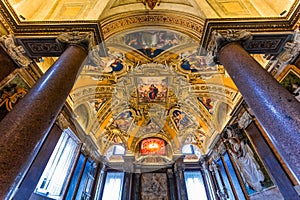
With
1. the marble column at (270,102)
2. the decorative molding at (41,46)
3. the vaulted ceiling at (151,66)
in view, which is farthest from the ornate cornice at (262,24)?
the decorative molding at (41,46)

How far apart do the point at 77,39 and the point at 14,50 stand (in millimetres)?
1538

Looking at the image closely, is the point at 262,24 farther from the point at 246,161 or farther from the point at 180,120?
the point at 180,120

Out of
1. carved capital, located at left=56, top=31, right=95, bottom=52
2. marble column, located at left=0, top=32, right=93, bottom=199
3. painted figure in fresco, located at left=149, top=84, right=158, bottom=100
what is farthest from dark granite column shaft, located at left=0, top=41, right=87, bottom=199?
painted figure in fresco, located at left=149, top=84, right=158, bottom=100

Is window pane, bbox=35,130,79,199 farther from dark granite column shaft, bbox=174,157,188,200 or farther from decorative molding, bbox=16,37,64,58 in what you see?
dark granite column shaft, bbox=174,157,188,200

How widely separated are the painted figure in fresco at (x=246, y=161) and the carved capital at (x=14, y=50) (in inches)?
278

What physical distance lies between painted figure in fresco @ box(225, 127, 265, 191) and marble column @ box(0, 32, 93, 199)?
5.87 m

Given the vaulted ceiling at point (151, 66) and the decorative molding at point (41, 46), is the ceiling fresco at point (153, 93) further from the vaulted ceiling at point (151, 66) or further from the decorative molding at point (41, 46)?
the decorative molding at point (41, 46)

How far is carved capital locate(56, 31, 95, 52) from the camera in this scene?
10.0 feet

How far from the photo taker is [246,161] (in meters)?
5.57

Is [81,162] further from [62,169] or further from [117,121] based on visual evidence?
[117,121]

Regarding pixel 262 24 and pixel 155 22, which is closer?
pixel 262 24

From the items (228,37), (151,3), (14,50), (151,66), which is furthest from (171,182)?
(14,50)

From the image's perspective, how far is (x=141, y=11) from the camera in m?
4.65

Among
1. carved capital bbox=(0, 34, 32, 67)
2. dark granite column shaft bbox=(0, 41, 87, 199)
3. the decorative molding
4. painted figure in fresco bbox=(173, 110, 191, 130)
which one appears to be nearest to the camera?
dark granite column shaft bbox=(0, 41, 87, 199)
